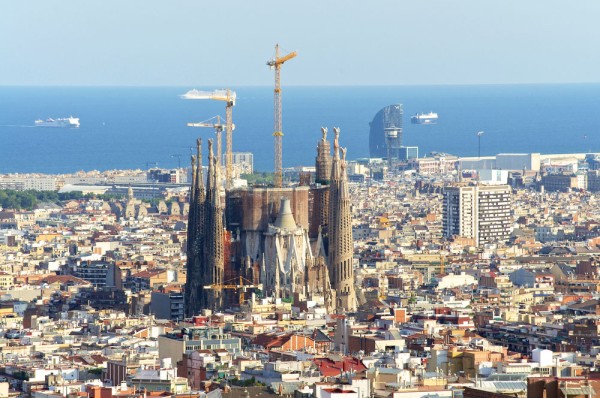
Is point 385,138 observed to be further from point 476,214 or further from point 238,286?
point 238,286

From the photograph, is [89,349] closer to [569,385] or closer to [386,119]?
[569,385]

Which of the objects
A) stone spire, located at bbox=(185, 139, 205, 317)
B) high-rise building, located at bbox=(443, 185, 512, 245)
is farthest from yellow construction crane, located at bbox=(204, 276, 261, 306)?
high-rise building, located at bbox=(443, 185, 512, 245)

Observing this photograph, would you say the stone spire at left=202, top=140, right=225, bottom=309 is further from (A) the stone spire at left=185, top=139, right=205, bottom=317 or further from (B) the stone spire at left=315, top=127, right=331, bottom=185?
(B) the stone spire at left=315, top=127, right=331, bottom=185

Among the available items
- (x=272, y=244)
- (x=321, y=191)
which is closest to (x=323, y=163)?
(x=321, y=191)

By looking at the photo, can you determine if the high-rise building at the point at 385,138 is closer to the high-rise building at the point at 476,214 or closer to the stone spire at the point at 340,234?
the high-rise building at the point at 476,214

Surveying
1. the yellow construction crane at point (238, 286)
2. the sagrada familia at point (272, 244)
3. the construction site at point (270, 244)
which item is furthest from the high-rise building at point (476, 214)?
the yellow construction crane at point (238, 286)

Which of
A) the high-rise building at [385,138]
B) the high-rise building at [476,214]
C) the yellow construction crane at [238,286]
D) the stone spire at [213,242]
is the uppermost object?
the high-rise building at [385,138]

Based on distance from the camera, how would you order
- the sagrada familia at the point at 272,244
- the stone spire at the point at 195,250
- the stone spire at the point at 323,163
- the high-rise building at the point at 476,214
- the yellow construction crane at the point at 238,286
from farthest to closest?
the high-rise building at the point at 476,214 < the stone spire at the point at 323,163 < the stone spire at the point at 195,250 < the sagrada familia at the point at 272,244 < the yellow construction crane at the point at 238,286
